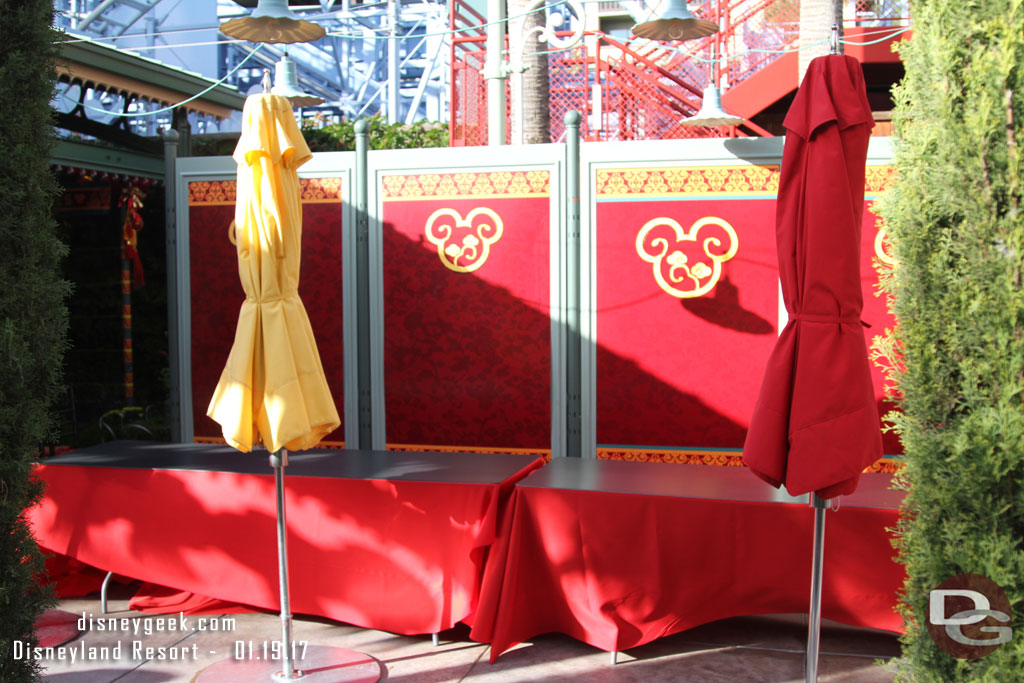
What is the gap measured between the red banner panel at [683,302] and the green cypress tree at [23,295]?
12.2 feet

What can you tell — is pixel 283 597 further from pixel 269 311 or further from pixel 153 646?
pixel 269 311

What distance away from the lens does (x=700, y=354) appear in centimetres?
603

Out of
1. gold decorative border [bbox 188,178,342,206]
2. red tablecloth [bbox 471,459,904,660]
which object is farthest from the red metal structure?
red tablecloth [bbox 471,459,904,660]

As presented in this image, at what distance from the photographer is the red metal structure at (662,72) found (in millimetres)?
9867

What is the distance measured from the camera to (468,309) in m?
6.39

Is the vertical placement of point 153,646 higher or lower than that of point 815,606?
lower

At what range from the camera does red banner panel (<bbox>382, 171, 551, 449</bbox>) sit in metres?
6.29

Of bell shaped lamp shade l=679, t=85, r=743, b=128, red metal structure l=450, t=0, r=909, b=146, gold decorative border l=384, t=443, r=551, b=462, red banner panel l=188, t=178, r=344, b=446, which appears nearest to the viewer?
gold decorative border l=384, t=443, r=551, b=462

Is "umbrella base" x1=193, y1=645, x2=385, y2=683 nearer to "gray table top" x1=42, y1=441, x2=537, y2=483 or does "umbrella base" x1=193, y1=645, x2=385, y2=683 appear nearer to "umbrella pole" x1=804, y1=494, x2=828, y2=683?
"gray table top" x1=42, y1=441, x2=537, y2=483

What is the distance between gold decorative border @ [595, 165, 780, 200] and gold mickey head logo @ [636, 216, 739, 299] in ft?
0.67

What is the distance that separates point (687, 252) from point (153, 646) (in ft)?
13.6

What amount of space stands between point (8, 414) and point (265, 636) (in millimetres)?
2199

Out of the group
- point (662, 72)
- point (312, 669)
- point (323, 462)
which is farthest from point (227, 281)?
point (662, 72)

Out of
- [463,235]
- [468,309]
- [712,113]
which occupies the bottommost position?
[468,309]
